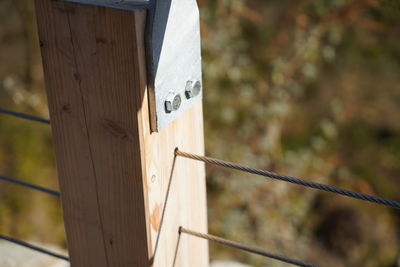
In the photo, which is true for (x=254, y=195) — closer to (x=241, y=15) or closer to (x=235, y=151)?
(x=235, y=151)

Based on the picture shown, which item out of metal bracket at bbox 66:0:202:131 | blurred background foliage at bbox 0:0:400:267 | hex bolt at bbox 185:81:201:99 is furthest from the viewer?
blurred background foliage at bbox 0:0:400:267

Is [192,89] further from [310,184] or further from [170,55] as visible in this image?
[310,184]

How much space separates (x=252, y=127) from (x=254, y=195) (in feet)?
1.77

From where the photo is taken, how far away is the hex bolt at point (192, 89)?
104 cm

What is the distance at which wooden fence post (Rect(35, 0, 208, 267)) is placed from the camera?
932 mm

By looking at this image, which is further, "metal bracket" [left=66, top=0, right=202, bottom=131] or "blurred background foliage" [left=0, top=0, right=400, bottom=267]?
"blurred background foliage" [left=0, top=0, right=400, bottom=267]

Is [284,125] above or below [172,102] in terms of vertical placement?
below

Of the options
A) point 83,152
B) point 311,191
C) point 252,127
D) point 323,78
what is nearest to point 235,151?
point 252,127

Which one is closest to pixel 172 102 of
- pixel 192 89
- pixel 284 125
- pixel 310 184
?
pixel 192 89

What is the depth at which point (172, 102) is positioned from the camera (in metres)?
1.00

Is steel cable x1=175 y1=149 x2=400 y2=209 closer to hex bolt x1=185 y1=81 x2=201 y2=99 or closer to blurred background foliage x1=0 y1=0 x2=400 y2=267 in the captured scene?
hex bolt x1=185 y1=81 x2=201 y2=99

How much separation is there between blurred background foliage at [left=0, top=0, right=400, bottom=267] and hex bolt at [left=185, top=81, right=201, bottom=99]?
277cm

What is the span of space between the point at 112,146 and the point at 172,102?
15 centimetres

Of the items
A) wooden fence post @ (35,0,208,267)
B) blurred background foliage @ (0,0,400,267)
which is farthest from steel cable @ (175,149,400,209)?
blurred background foliage @ (0,0,400,267)
